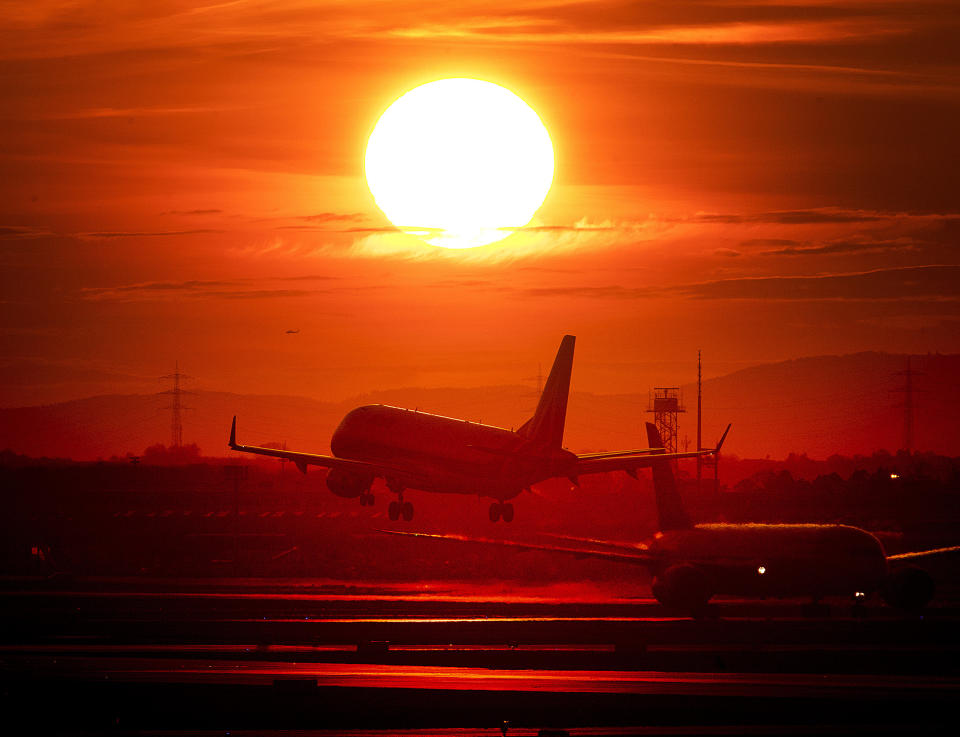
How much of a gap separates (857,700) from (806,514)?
235 ft

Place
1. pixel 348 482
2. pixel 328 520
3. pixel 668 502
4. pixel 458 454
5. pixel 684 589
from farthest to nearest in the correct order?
1. pixel 328 520
2. pixel 348 482
3. pixel 458 454
4. pixel 668 502
5. pixel 684 589

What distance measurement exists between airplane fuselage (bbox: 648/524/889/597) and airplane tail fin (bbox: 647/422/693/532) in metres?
3.12

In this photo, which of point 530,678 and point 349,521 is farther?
point 349,521

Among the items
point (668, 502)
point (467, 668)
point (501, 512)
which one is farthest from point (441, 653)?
point (501, 512)

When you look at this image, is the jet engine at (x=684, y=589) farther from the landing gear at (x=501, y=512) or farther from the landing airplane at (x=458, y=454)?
the landing gear at (x=501, y=512)

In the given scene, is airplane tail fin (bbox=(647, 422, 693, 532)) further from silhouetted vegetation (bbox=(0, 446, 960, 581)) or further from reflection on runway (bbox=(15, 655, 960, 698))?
reflection on runway (bbox=(15, 655, 960, 698))

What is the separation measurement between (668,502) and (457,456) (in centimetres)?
1887

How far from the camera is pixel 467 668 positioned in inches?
1604

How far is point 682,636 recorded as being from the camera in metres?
44.5

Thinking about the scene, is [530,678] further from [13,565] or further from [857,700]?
[13,565]

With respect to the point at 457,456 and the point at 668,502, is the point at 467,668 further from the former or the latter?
the point at 457,456

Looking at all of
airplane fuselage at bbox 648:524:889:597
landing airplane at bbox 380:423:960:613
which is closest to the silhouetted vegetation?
landing airplane at bbox 380:423:960:613

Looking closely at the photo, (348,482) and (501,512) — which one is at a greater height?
(348,482)

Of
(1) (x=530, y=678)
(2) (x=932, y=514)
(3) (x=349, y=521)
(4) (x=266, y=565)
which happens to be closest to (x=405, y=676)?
(1) (x=530, y=678)
